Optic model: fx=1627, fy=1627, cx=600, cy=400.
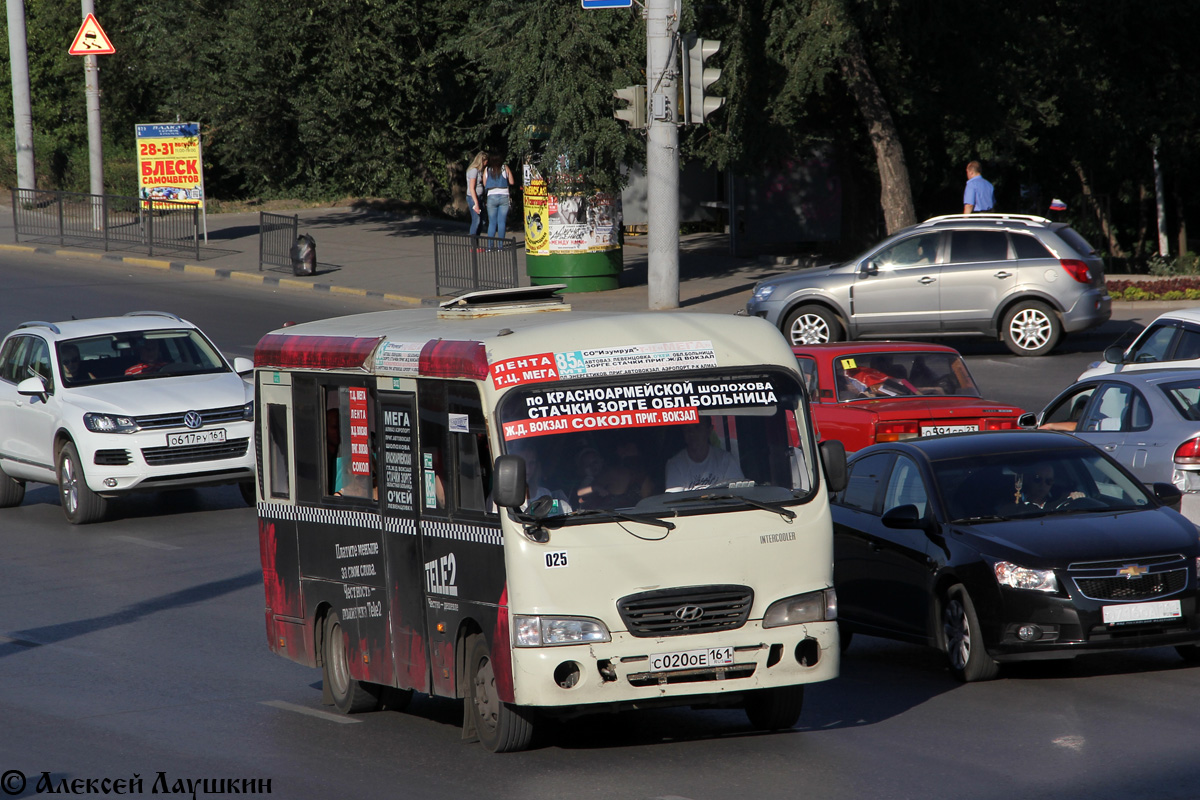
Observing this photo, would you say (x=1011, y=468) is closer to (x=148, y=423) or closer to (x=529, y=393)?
(x=529, y=393)

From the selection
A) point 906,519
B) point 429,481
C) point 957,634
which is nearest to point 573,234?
point 906,519

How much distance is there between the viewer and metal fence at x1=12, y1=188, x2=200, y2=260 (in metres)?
35.7

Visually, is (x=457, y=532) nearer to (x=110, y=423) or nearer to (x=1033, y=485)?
(x=1033, y=485)

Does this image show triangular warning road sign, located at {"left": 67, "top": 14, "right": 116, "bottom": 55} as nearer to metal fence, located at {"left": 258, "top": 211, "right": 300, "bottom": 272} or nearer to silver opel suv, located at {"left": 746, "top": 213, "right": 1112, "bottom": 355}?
metal fence, located at {"left": 258, "top": 211, "right": 300, "bottom": 272}

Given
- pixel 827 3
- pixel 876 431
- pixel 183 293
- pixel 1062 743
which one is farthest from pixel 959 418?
pixel 183 293

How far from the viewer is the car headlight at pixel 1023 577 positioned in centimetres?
916

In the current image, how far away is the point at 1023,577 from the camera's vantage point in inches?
363

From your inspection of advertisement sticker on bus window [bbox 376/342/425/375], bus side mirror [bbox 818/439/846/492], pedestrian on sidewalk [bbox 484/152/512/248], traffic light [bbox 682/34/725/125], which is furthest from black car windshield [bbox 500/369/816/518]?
pedestrian on sidewalk [bbox 484/152/512/248]

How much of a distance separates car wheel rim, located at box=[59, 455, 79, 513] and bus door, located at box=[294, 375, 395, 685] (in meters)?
7.37

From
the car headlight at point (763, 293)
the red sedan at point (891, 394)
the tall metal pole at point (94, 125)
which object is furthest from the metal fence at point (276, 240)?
the red sedan at point (891, 394)

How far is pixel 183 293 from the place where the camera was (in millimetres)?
30891

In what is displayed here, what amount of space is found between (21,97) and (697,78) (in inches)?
918

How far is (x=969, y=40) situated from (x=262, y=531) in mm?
23682

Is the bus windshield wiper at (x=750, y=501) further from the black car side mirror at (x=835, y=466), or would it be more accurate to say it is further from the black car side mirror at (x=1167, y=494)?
the black car side mirror at (x=1167, y=494)
